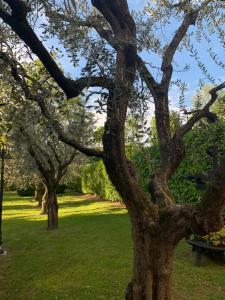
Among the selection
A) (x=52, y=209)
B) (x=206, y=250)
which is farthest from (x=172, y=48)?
(x=52, y=209)

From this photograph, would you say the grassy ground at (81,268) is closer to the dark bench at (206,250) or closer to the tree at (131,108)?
the dark bench at (206,250)

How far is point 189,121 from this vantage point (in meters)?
6.65

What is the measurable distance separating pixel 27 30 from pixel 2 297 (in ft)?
20.6

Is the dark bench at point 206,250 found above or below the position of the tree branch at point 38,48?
below

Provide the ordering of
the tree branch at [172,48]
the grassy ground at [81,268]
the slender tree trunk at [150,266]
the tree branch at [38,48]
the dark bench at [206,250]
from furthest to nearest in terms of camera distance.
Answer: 1. the dark bench at [206,250]
2. the grassy ground at [81,268]
3. the tree branch at [172,48]
4. the slender tree trunk at [150,266]
5. the tree branch at [38,48]

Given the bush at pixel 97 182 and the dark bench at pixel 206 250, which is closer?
the dark bench at pixel 206 250

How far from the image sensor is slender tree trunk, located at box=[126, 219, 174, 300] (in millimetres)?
5832

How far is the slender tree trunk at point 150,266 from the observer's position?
19.1ft

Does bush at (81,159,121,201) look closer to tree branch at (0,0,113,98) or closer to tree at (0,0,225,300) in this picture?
tree at (0,0,225,300)

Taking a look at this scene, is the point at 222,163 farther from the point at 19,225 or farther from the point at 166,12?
the point at 19,225

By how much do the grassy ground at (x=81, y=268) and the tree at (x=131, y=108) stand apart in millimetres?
3036

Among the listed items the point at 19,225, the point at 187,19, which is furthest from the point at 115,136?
the point at 19,225

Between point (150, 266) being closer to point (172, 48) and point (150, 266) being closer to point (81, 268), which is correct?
point (172, 48)

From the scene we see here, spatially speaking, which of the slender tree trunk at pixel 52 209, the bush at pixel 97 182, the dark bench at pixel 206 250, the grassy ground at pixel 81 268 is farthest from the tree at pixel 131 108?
the bush at pixel 97 182
